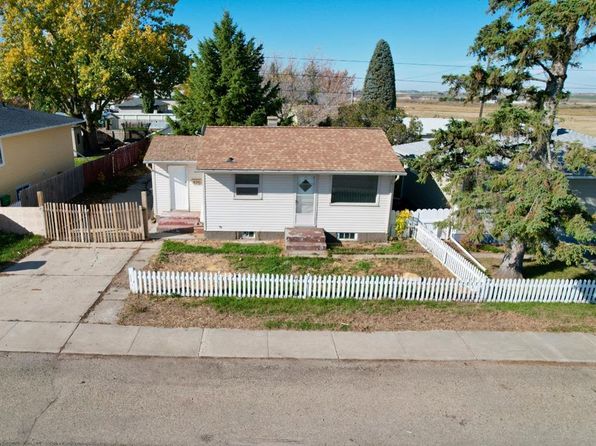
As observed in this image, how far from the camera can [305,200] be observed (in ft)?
56.1

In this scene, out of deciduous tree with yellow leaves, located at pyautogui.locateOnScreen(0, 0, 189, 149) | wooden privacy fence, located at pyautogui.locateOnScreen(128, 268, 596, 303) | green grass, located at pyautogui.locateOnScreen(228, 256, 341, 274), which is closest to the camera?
wooden privacy fence, located at pyautogui.locateOnScreen(128, 268, 596, 303)

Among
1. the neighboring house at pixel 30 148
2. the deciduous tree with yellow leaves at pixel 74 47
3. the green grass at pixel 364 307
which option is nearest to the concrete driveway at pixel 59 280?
the green grass at pixel 364 307

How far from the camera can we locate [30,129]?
2039 cm

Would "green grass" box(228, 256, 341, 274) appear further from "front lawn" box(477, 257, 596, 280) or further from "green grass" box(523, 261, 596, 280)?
"green grass" box(523, 261, 596, 280)

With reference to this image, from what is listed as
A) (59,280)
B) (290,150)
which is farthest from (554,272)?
(59,280)

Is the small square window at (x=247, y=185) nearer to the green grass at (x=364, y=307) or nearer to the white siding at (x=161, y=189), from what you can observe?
the white siding at (x=161, y=189)

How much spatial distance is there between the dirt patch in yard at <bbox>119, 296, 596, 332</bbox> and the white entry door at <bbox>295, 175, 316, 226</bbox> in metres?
5.63

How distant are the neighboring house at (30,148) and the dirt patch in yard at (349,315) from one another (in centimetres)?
1182

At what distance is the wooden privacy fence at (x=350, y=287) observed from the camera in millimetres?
12133

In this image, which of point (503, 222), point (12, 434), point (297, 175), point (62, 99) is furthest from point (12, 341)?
point (62, 99)

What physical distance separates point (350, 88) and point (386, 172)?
150 feet

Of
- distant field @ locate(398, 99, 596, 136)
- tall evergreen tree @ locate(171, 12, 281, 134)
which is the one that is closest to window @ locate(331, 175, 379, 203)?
tall evergreen tree @ locate(171, 12, 281, 134)

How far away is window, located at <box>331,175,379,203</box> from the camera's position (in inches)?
663

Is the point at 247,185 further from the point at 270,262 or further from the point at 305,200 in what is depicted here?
the point at 270,262
